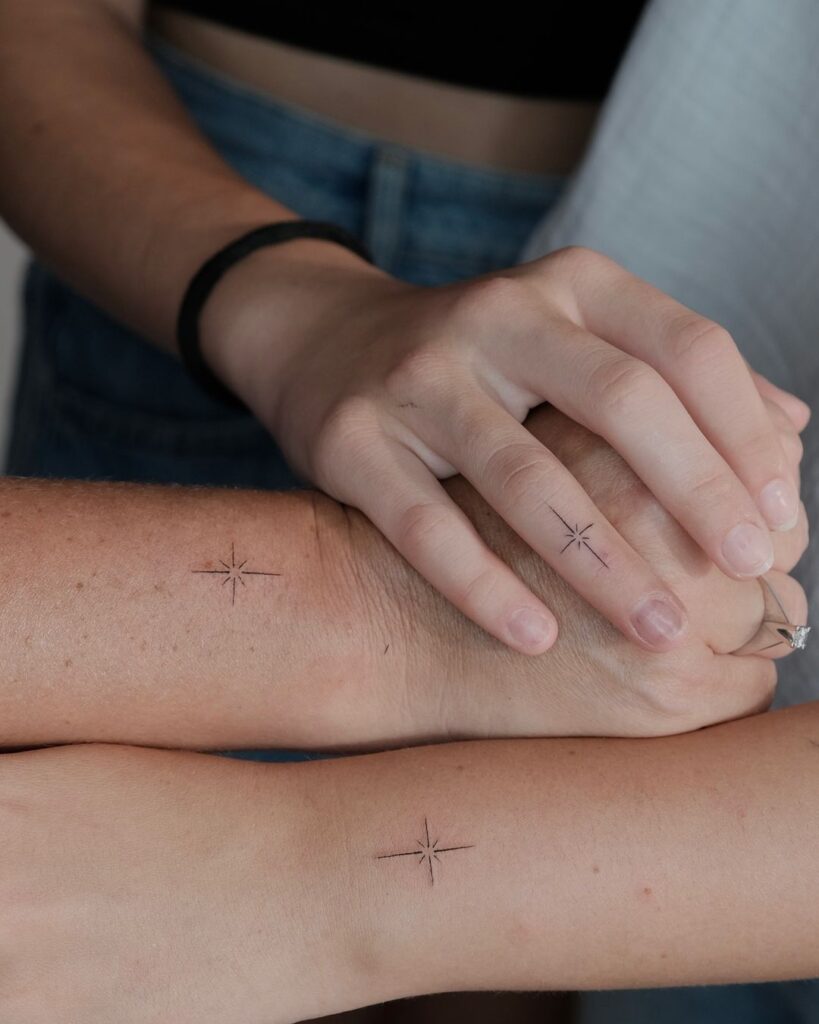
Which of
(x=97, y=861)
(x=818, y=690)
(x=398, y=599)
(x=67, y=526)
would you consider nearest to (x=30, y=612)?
(x=67, y=526)

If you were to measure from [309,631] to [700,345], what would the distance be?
0.41 meters

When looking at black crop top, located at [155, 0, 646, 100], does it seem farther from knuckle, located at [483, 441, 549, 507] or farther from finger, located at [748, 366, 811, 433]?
knuckle, located at [483, 441, 549, 507]

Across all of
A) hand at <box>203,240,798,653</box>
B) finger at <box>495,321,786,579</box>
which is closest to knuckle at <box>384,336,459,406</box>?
hand at <box>203,240,798,653</box>

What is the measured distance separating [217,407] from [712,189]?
78 cm

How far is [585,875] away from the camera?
0.83 metres

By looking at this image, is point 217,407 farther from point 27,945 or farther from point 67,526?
point 27,945

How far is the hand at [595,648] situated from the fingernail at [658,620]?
0.19 feet

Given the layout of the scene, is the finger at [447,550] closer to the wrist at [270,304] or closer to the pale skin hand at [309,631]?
the pale skin hand at [309,631]

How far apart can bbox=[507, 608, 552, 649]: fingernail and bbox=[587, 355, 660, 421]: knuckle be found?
6.7 inches

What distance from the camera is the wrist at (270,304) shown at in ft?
3.57

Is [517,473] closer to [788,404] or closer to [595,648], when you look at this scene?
[595,648]

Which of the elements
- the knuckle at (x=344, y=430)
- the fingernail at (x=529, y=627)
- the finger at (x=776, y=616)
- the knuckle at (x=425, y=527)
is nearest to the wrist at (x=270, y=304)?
the knuckle at (x=344, y=430)

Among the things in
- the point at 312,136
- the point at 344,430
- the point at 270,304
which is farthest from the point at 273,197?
the point at 344,430

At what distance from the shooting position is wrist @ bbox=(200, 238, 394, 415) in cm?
109
